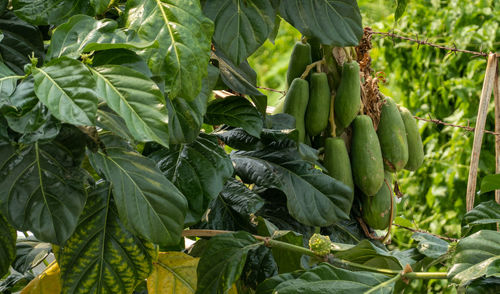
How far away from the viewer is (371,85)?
1.32m

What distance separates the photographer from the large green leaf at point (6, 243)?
0.79 metres

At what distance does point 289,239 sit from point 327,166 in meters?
0.34

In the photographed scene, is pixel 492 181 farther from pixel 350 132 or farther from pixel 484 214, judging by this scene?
pixel 350 132

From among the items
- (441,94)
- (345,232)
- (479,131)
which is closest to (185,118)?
(345,232)

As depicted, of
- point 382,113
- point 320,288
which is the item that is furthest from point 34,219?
point 382,113

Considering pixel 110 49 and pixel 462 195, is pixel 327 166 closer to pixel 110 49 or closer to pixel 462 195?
pixel 110 49

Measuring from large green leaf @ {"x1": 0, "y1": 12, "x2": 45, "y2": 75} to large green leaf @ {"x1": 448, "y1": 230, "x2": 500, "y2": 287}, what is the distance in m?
0.58

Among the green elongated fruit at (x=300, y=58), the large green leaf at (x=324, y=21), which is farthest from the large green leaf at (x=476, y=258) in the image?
the green elongated fruit at (x=300, y=58)

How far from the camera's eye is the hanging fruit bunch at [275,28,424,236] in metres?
1.23

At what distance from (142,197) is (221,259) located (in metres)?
0.18

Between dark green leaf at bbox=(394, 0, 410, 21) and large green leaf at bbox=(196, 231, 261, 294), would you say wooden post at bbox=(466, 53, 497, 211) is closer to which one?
dark green leaf at bbox=(394, 0, 410, 21)

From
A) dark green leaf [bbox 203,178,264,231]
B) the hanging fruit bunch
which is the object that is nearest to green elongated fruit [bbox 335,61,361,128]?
the hanging fruit bunch

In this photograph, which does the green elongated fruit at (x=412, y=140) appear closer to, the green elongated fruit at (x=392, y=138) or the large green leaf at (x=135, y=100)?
the green elongated fruit at (x=392, y=138)

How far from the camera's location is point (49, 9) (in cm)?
80
